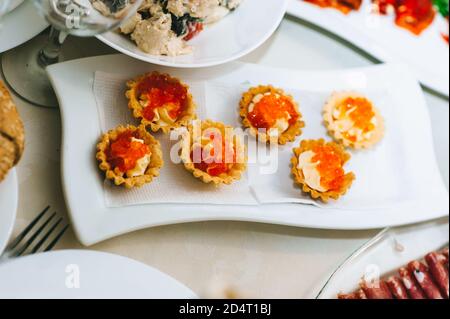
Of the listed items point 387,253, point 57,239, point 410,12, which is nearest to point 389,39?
point 410,12

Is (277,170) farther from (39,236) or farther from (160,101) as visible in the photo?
(39,236)

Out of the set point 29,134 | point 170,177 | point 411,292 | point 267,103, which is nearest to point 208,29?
point 267,103

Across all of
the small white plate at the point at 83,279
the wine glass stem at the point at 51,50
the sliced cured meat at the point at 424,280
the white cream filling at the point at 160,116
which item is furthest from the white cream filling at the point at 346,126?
the wine glass stem at the point at 51,50

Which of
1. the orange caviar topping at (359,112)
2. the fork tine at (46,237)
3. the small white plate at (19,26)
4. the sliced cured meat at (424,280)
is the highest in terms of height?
the small white plate at (19,26)

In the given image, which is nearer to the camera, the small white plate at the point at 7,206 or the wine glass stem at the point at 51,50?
the small white plate at the point at 7,206

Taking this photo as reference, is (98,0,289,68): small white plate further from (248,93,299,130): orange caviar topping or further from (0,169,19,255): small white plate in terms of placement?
(0,169,19,255): small white plate

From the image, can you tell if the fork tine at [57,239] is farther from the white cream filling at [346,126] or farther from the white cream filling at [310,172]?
the white cream filling at [346,126]

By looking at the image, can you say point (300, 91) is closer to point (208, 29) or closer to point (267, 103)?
point (267, 103)
